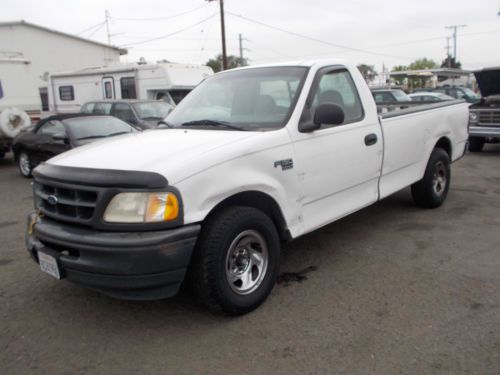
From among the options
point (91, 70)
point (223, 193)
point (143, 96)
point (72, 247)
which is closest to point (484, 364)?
point (223, 193)

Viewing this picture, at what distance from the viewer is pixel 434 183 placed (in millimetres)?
5918

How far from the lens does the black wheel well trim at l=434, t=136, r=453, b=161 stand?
6.04m

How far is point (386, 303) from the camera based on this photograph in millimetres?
3525

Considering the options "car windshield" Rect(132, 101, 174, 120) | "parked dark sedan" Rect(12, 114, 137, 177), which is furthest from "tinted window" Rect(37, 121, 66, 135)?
"car windshield" Rect(132, 101, 174, 120)

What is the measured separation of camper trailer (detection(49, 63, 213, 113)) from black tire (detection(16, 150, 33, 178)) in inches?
218

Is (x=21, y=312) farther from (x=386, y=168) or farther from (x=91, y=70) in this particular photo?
(x=91, y=70)

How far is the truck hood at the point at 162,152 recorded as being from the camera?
118 inches

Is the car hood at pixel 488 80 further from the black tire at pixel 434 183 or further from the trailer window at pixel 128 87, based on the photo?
the trailer window at pixel 128 87

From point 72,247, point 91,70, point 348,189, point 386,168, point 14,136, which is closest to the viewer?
point 72,247

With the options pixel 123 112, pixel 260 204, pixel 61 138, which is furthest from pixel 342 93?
pixel 123 112

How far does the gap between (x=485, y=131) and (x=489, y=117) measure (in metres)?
0.35

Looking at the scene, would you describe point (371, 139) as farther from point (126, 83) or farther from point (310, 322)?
point (126, 83)

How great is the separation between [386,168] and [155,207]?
284cm

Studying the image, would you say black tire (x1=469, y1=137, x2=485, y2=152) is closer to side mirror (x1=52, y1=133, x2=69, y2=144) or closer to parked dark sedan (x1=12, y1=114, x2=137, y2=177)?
parked dark sedan (x1=12, y1=114, x2=137, y2=177)
